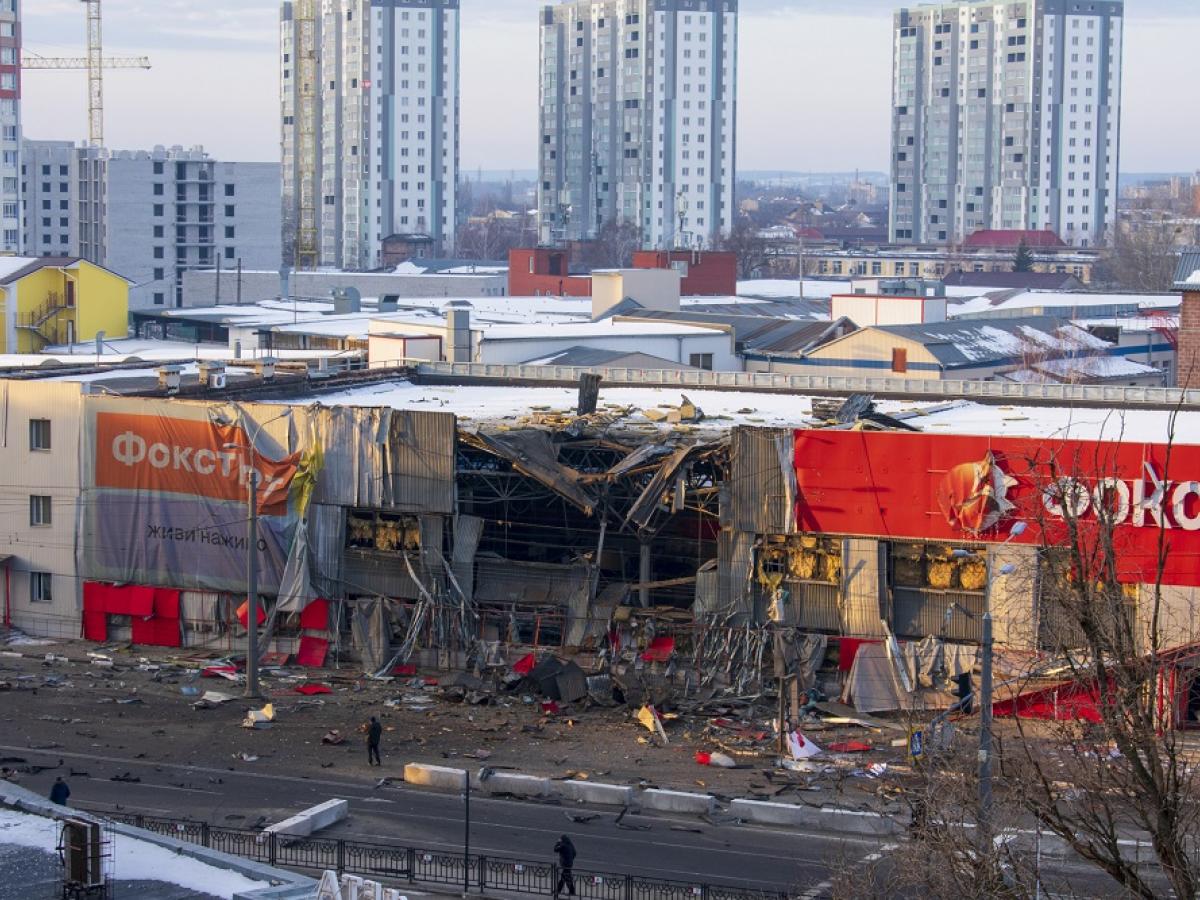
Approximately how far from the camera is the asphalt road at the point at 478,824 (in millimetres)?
20891

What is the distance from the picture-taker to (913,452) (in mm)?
28562

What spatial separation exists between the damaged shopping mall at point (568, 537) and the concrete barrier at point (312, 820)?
6.83 m

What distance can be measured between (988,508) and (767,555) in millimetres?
3811

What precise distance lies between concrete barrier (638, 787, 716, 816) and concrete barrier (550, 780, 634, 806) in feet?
0.73

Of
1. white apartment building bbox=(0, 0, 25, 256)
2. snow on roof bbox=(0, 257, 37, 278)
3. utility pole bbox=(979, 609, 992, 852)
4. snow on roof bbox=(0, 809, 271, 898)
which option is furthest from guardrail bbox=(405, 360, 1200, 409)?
white apartment building bbox=(0, 0, 25, 256)

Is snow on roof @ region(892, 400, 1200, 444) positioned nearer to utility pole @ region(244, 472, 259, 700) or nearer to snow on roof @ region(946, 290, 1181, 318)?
utility pole @ region(244, 472, 259, 700)

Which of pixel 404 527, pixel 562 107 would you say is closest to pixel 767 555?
pixel 404 527

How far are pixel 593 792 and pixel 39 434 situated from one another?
15786 mm

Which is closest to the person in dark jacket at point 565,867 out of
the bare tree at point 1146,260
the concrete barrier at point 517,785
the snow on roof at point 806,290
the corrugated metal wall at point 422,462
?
the concrete barrier at point 517,785

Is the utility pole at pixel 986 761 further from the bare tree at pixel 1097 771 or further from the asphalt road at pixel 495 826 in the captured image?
the asphalt road at pixel 495 826

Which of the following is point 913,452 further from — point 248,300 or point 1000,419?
point 248,300

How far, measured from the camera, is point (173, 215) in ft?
330

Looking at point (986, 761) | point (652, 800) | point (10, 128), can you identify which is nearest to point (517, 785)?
point (652, 800)

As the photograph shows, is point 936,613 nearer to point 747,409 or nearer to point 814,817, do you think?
point 814,817
